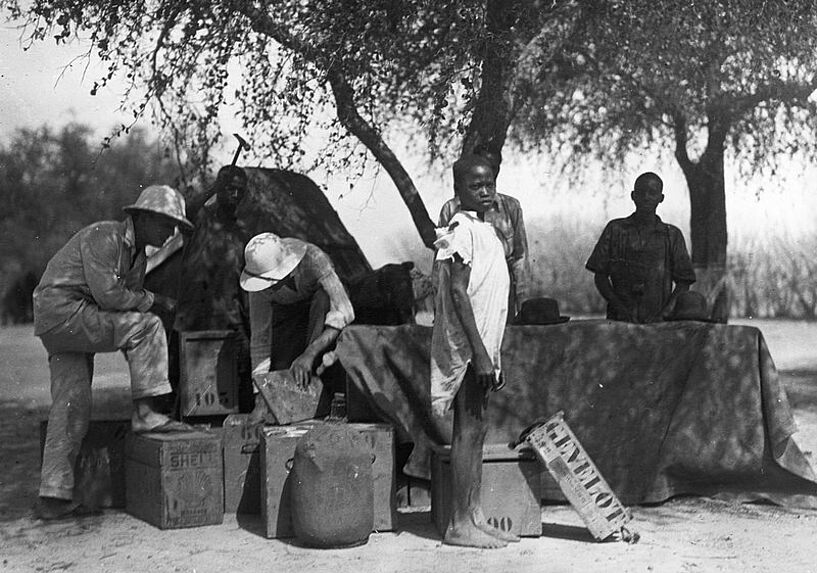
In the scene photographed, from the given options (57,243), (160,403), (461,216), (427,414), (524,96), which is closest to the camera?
(461,216)

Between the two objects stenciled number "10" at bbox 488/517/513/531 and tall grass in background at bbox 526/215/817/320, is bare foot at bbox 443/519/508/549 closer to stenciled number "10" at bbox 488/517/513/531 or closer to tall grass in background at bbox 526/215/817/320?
stenciled number "10" at bbox 488/517/513/531

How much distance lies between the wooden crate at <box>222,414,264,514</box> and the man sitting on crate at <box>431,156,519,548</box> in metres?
1.31

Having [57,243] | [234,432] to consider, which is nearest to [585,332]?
[234,432]

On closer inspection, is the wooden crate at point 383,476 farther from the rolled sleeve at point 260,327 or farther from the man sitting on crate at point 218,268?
the man sitting on crate at point 218,268

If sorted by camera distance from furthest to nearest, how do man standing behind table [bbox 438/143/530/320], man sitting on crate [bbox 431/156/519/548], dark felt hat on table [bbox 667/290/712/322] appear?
man standing behind table [bbox 438/143/530/320]
dark felt hat on table [bbox 667/290/712/322]
man sitting on crate [bbox 431/156/519/548]

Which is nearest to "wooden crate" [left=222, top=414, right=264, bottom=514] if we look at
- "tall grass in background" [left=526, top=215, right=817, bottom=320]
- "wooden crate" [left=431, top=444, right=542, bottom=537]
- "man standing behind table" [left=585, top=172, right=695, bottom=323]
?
"wooden crate" [left=431, top=444, right=542, bottom=537]

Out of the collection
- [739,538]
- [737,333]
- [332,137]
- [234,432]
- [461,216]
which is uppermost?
[332,137]

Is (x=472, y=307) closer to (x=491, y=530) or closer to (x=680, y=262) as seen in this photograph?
(x=491, y=530)

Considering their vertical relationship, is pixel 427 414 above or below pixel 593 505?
above

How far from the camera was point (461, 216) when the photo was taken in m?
5.52

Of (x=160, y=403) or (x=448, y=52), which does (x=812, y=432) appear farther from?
(x=160, y=403)

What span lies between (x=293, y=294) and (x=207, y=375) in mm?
807

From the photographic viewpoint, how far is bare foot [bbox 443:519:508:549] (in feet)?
18.1

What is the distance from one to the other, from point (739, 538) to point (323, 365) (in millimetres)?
2382
